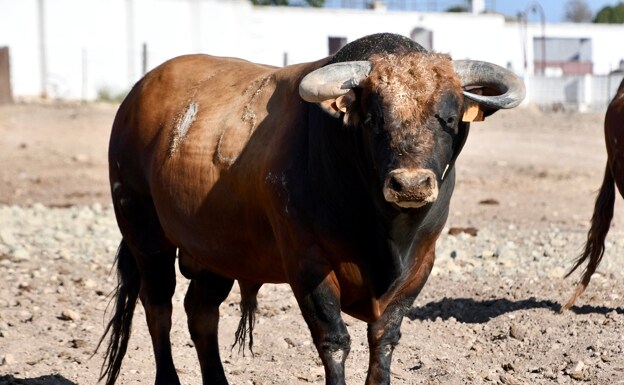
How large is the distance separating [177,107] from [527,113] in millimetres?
30303

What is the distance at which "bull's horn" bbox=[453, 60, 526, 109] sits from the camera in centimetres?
546

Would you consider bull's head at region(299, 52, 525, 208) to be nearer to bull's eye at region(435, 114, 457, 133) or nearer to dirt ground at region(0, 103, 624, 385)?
bull's eye at region(435, 114, 457, 133)

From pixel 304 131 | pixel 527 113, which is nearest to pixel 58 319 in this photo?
pixel 304 131

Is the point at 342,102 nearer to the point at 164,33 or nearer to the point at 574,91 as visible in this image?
the point at 164,33

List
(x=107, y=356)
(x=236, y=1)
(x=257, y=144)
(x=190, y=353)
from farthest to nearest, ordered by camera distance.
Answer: (x=236, y=1) < (x=190, y=353) < (x=107, y=356) < (x=257, y=144)

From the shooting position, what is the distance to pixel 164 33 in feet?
139

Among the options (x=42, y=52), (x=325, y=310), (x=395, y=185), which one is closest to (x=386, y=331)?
(x=325, y=310)

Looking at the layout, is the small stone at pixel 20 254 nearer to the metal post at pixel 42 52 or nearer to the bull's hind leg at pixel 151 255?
the bull's hind leg at pixel 151 255

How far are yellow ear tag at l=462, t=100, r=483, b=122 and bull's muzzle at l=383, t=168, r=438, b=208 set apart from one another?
1.62 feet

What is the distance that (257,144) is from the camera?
625 centimetres

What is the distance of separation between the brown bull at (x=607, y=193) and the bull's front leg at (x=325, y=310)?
4.13 meters

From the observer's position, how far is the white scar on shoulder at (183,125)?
6.97m

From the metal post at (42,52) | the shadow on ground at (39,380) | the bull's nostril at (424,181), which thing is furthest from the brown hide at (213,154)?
the metal post at (42,52)

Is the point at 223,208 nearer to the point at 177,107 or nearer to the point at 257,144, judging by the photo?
the point at 257,144
